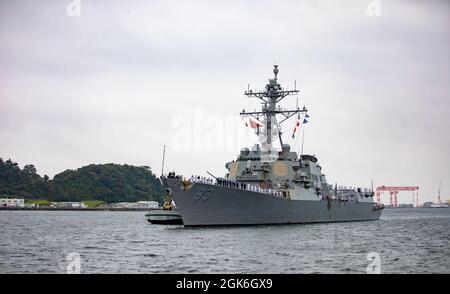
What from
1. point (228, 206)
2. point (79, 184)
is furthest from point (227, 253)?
point (79, 184)

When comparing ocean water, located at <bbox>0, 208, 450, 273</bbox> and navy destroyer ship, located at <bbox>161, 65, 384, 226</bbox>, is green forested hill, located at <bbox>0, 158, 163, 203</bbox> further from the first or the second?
ocean water, located at <bbox>0, 208, 450, 273</bbox>

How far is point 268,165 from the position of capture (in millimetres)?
44406

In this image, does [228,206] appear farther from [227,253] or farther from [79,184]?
[79,184]

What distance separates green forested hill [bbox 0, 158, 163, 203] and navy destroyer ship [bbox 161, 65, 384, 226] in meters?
95.3

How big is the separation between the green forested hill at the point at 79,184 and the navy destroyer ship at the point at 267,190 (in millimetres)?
95335

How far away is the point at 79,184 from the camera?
471 ft

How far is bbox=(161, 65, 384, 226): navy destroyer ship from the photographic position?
3512 cm

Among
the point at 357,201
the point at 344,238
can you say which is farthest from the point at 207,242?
the point at 357,201

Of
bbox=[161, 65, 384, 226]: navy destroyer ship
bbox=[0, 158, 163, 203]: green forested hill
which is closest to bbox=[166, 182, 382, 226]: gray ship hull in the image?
bbox=[161, 65, 384, 226]: navy destroyer ship

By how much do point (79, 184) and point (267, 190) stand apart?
110m

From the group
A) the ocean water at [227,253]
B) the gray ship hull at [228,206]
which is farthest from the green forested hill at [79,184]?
the ocean water at [227,253]

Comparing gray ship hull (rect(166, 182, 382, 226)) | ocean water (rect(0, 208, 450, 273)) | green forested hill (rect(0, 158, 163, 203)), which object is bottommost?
ocean water (rect(0, 208, 450, 273))
